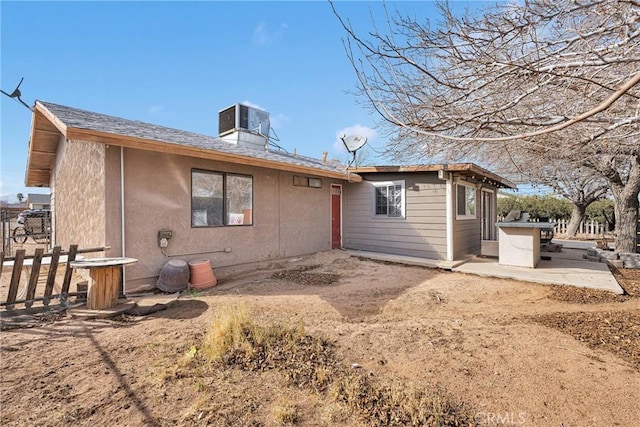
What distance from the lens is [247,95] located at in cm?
1278

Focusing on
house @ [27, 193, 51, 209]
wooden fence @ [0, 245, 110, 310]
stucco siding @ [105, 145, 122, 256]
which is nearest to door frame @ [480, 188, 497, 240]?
stucco siding @ [105, 145, 122, 256]

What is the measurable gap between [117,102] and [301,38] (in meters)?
9.91

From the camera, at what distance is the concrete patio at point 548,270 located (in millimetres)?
5906

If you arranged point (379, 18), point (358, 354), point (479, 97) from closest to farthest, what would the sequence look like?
point (358, 354), point (379, 18), point (479, 97)

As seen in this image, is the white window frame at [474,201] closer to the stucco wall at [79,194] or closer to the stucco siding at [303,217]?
the stucco siding at [303,217]

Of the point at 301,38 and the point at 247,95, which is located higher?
the point at 247,95

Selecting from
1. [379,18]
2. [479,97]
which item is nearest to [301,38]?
[379,18]

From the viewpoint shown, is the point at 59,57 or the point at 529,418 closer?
the point at 529,418

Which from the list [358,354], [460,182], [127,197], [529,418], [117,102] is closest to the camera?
[529,418]

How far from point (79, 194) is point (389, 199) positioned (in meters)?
8.16

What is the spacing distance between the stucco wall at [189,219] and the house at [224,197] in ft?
0.07

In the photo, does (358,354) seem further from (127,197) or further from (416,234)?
(416,234)

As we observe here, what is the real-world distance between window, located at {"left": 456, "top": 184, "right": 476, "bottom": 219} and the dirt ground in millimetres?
3762

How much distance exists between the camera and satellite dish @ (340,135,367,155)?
33.4 ft
